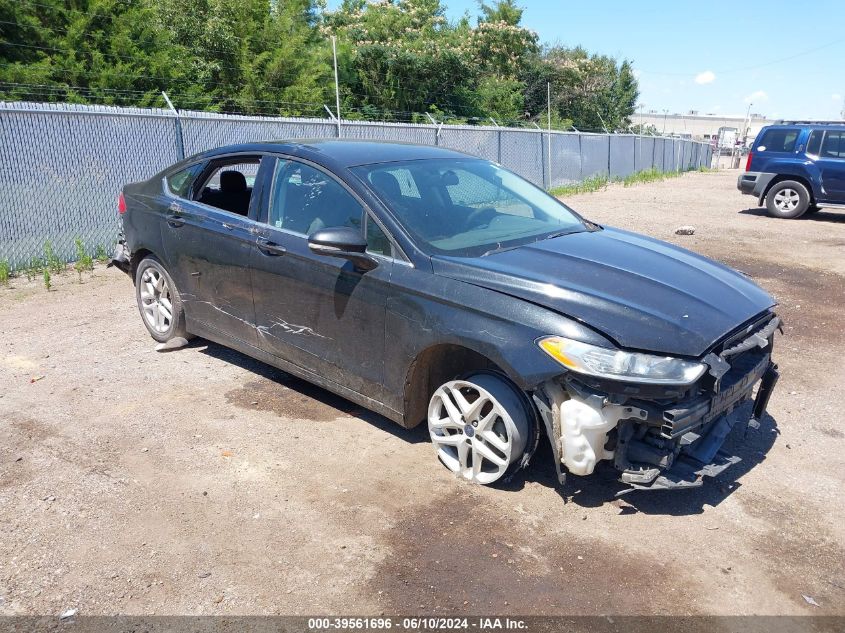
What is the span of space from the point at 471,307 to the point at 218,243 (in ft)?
7.22

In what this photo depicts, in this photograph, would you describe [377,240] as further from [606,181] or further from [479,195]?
[606,181]

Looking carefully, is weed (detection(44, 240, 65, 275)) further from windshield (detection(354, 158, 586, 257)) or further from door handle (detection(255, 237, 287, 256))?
windshield (detection(354, 158, 586, 257))

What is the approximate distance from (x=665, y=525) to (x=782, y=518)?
607 mm

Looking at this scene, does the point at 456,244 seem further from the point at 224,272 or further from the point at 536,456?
the point at 224,272

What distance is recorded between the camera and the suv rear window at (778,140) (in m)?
14.3

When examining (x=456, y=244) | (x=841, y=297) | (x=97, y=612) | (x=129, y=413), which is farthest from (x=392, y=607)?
(x=841, y=297)

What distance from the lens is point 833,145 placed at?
45.2 ft

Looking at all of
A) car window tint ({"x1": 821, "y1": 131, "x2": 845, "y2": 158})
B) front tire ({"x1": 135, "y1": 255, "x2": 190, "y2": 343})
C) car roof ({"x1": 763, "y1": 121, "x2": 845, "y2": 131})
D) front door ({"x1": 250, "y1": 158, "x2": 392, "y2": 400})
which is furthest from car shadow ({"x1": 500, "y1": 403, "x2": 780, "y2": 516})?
car roof ({"x1": 763, "y1": 121, "x2": 845, "y2": 131})

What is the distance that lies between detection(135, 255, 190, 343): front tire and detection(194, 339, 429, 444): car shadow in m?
0.31

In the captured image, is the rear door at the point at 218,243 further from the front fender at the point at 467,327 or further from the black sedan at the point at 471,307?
the front fender at the point at 467,327

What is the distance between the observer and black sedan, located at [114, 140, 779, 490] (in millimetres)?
3270

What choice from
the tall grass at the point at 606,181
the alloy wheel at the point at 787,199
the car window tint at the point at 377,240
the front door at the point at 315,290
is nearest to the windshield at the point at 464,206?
the car window tint at the point at 377,240

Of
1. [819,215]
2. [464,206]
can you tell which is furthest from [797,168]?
[464,206]

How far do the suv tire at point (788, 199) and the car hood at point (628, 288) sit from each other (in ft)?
39.0
